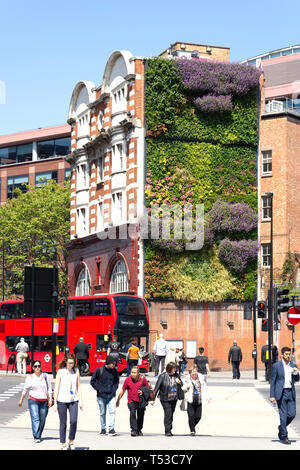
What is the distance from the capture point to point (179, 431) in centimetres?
2152

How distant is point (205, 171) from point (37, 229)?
22272 mm

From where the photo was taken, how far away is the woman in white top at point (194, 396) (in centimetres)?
2017

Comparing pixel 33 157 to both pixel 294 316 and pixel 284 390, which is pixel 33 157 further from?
pixel 284 390

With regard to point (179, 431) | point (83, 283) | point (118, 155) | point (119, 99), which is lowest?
point (179, 431)

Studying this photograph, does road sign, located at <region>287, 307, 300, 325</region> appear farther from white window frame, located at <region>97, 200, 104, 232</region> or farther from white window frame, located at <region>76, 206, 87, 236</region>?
white window frame, located at <region>76, 206, 87, 236</region>

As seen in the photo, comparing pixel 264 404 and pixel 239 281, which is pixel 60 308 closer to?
pixel 264 404

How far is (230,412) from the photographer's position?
26.4 m

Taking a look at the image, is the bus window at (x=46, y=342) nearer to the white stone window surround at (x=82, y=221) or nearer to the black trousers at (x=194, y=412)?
the white stone window surround at (x=82, y=221)

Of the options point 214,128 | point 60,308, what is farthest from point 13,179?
point 60,308

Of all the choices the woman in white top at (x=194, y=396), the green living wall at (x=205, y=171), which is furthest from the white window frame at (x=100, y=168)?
the woman in white top at (x=194, y=396)

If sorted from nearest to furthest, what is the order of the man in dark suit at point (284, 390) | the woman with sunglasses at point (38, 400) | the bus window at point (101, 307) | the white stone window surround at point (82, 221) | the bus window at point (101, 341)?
the woman with sunglasses at point (38, 400), the man in dark suit at point (284, 390), the bus window at point (101, 341), the bus window at point (101, 307), the white stone window surround at point (82, 221)

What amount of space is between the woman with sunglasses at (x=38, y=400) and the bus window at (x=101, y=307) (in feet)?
93.8

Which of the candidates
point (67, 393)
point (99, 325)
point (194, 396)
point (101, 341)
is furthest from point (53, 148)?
point (67, 393)

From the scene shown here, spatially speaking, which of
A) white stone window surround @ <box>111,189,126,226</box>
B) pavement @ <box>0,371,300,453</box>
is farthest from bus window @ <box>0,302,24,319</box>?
pavement @ <box>0,371,300,453</box>
